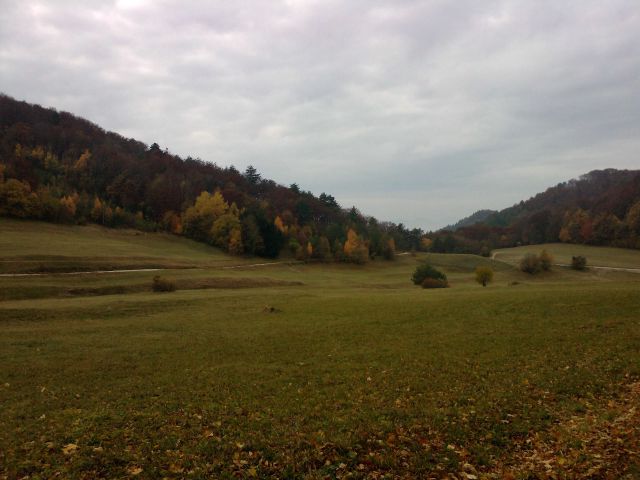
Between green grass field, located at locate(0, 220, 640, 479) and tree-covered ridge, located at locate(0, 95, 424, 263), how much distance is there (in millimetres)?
67144

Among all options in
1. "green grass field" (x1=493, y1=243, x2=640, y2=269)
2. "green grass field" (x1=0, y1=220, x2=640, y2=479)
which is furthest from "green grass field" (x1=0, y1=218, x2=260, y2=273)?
"green grass field" (x1=493, y1=243, x2=640, y2=269)

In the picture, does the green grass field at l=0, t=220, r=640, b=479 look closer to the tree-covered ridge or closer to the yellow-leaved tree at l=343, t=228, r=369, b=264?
the tree-covered ridge

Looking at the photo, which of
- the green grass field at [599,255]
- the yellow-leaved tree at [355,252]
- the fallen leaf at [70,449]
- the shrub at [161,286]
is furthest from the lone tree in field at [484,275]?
the fallen leaf at [70,449]

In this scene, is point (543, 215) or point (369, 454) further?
point (543, 215)

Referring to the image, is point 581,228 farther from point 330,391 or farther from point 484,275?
point 330,391

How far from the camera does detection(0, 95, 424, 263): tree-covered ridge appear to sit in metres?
93.3

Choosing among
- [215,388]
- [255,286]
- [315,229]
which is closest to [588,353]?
[215,388]

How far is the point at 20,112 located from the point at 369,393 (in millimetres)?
207804

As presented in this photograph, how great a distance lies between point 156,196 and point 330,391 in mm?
114956

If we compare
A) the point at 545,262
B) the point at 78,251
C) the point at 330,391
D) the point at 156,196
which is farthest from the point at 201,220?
the point at 330,391

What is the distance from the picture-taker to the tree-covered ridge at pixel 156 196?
9331 centimetres

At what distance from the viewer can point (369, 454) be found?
9023 millimetres

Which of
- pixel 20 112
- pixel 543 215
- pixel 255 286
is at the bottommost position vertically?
pixel 255 286

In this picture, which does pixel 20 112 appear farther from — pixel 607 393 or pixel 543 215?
pixel 543 215
